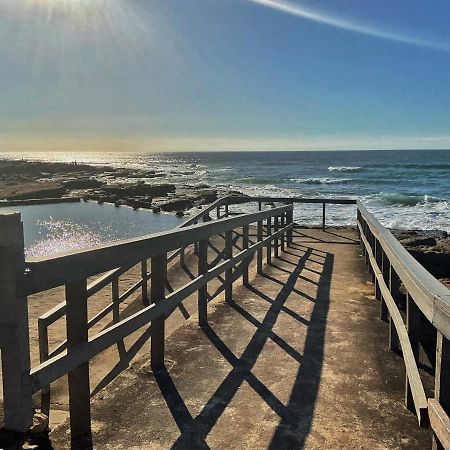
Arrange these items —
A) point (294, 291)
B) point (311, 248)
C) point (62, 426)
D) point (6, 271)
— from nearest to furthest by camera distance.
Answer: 1. point (6, 271)
2. point (62, 426)
3. point (294, 291)
4. point (311, 248)

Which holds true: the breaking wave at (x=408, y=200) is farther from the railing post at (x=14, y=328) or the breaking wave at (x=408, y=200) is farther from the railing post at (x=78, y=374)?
the railing post at (x=14, y=328)

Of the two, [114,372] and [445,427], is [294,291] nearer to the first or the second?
[114,372]

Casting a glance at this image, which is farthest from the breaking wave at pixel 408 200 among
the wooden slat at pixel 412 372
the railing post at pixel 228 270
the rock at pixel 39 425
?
the rock at pixel 39 425

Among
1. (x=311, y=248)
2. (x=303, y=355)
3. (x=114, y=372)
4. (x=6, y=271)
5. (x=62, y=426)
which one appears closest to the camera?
(x=6, y=271)

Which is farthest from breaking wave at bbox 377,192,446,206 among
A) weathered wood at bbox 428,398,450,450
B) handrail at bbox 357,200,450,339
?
weathered wood at bbox 428,398,450,450

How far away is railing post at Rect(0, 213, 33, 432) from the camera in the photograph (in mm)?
1866

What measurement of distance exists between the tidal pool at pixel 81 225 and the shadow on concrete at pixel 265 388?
23.4 feet

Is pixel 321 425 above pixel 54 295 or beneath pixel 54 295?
above

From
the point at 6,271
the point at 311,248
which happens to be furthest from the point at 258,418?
the point at 311,248

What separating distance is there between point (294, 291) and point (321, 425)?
3240 millimetres

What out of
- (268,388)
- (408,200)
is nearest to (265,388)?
(268,388)

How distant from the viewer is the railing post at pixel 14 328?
73.5 inches

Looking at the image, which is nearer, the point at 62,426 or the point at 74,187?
the point at 62,426

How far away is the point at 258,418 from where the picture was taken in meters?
2.91
